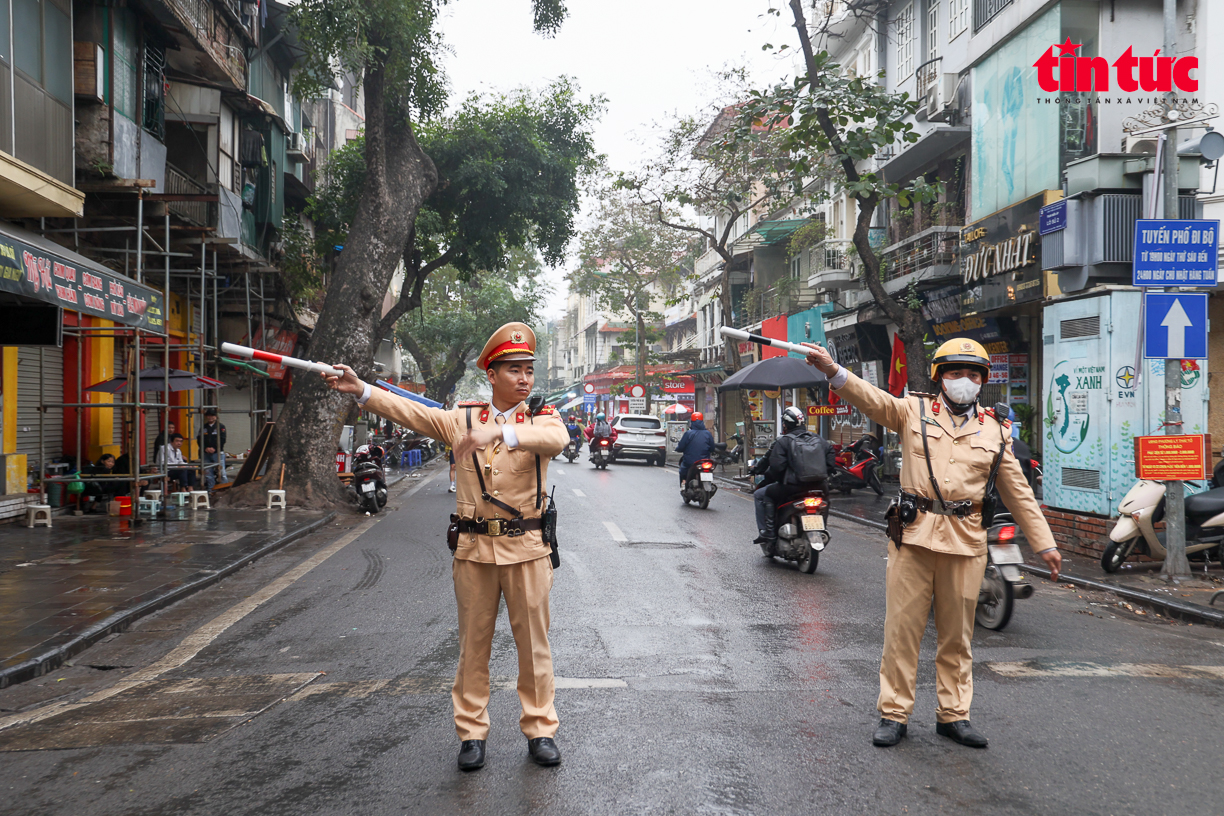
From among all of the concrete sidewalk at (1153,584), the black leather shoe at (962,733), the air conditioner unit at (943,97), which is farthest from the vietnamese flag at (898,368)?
the black leather shoe at (962,733)

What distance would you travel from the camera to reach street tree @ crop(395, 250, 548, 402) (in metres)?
44.3

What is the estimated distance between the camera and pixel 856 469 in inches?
755

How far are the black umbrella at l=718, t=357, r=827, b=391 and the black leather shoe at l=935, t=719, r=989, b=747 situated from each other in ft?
43.1

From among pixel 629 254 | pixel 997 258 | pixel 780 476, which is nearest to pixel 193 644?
pixel 780 476

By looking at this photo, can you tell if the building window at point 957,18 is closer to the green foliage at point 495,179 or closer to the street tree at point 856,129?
the street tree at point 856,129

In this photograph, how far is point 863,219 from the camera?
15273 mm

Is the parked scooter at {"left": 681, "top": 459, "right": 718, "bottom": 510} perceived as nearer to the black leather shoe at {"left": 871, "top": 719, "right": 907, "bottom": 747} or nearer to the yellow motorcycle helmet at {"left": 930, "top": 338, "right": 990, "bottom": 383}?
the yellow motorcycle helmet at {"left": 930, "top": 338, "right": 990, "bottom": 383}

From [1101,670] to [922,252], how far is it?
14.5 m

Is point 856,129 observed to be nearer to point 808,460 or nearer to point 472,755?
point 808,460

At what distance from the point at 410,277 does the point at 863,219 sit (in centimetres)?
1192

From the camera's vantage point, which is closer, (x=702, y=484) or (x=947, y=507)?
(x=947, y=507)

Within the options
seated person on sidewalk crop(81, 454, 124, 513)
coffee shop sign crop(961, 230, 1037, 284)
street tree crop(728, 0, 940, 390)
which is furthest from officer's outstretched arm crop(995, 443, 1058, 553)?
seated person on sidewalk crop(81, 454, 124, 513)

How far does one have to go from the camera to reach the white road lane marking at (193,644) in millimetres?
5020

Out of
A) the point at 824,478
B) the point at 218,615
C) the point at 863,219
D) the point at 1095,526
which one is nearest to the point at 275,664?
the point at 218,615
